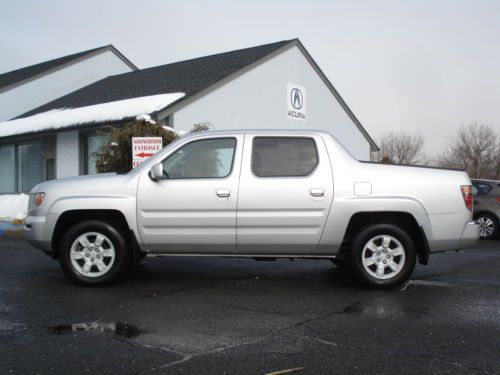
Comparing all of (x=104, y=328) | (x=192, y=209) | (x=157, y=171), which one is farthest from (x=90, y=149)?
(x=104, y=328)

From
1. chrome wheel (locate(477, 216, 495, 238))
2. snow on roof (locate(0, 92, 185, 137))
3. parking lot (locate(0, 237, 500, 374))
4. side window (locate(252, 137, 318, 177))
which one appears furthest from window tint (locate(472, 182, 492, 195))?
snow on roof (locate(0, 92, 185, 137))

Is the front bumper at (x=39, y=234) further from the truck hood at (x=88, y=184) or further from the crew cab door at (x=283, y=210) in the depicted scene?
the crew cab door at (x=283, y=210)

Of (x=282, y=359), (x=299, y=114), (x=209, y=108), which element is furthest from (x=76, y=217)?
(x=299, y=114)

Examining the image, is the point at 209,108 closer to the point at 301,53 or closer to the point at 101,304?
the point at 301,53

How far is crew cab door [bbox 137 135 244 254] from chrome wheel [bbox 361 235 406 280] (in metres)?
1.54

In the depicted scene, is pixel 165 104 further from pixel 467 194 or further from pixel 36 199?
pixel 467 194

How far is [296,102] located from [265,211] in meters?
16.7

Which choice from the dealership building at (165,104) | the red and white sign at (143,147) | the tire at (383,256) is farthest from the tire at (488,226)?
the dealership building at (165,104)

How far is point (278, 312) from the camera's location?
4.87 meters

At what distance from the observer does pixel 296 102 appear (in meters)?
21.8

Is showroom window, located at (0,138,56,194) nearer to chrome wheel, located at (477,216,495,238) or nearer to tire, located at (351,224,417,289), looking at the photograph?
chrome wheel, located at (477,216,495,238)

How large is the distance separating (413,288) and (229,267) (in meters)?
2.66

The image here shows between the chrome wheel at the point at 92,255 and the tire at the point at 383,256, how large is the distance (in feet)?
9.29

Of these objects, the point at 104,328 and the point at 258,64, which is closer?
the point at 104,328
